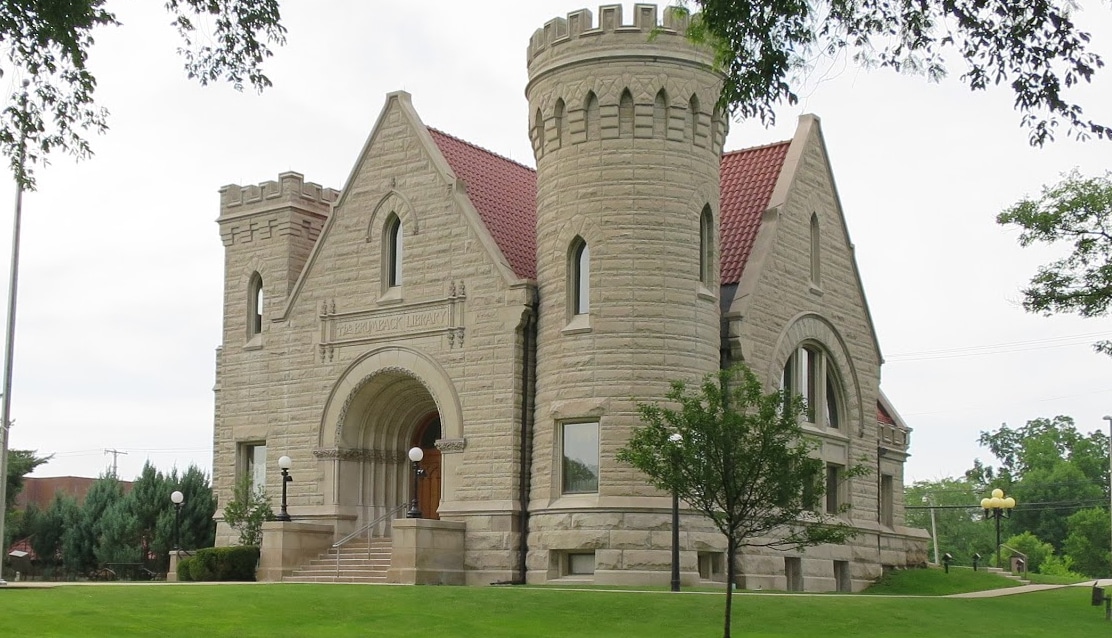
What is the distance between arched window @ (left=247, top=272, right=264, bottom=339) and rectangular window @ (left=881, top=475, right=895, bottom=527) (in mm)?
18160

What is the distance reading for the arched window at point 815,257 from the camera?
38.9 meters

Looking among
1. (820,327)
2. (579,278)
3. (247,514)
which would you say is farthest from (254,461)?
(820,327)

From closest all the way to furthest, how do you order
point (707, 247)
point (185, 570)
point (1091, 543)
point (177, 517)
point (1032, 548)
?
point (707, 247) < point (185, 570) < point (177, 517) < point (1032, 548) < point (1091, 543)

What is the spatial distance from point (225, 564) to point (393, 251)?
859 cm

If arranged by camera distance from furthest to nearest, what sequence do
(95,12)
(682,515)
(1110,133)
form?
(682,515)
(95,12)
(1110,133)

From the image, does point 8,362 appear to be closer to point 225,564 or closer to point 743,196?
point 225,564

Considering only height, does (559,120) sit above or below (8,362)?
above

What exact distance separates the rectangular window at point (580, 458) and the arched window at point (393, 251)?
21.9 ft

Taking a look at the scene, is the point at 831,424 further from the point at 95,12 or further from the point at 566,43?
the point at 95,12

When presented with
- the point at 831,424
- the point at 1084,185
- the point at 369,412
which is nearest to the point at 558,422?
the point at 369,412

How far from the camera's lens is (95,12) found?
1706cm

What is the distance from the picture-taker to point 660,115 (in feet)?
109

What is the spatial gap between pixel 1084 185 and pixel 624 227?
11087mm

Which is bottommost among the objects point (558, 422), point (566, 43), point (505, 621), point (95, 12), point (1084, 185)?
point (505, 621)
